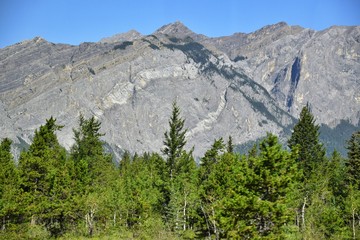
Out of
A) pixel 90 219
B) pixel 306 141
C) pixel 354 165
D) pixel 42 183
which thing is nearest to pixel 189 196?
pixel 90 219

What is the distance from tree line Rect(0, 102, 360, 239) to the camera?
3070cm

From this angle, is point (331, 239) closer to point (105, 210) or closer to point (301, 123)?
point (105, 210)

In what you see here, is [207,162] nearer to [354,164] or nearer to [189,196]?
[189,196]

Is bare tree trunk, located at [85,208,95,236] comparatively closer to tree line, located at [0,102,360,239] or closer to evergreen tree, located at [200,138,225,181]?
tree line, located at [0,102,360,239]

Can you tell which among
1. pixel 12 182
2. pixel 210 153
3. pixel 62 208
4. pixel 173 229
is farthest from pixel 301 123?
pixel 12 182

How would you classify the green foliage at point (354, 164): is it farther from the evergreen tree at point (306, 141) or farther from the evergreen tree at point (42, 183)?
the evergreen tree at point (42, 183)

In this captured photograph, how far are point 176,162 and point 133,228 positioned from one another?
16.9 metres

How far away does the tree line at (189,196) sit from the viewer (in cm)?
3070

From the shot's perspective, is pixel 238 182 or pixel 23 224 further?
pixel 23 224

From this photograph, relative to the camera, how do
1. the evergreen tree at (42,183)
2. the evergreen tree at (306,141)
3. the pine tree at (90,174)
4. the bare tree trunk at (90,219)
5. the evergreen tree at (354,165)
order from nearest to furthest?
the evergreen tree at (42,183)
the pine tree at (90,174)
the bare tree trunk at (90,219)
the evergreen tree at (354,165)
the evergreen tree at (306,141)

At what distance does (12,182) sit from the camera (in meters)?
47.4

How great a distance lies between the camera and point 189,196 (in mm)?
50844

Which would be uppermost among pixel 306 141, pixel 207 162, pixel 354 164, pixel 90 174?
pixel 306 141

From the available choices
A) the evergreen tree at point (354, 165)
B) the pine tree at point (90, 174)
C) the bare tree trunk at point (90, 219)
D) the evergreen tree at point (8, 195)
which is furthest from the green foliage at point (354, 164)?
the evergreen tree at point (8, 195)
